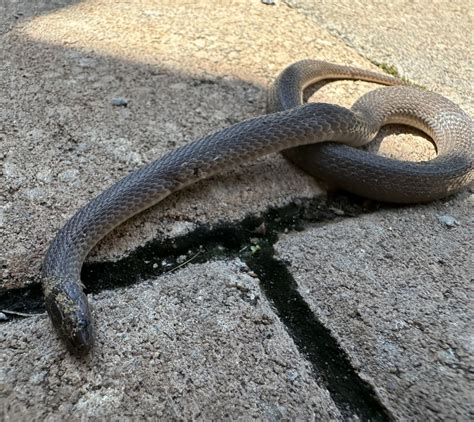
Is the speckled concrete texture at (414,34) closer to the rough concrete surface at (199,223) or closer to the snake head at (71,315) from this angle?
the rough concrete surface at (199,223)

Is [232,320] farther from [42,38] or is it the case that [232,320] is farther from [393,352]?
[42,38]

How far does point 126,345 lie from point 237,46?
5.32 ft

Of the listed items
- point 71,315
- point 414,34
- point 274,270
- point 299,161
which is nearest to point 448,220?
point 299,161

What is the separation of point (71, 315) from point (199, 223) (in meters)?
0.50

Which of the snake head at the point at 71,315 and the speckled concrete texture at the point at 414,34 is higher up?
the speckled concrete texture at the point at 414,34

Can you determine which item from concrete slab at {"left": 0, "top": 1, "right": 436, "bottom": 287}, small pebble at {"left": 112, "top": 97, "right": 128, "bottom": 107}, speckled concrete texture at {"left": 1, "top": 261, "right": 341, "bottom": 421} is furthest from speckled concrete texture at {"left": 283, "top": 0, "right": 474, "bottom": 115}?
speckled concrete texture at {"left": 1, "top": 261, "right": 341, "bottom": 421}

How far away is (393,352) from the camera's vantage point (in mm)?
1212

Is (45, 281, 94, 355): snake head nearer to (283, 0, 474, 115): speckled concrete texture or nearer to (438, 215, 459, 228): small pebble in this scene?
(438, 215, 459, 228): small pebble

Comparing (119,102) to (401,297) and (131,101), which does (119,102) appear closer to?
(131,101)

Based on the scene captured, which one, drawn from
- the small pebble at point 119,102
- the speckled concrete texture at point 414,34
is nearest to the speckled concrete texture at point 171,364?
the small pebble at point 119,102

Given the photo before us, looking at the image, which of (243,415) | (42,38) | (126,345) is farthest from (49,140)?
(243,415)

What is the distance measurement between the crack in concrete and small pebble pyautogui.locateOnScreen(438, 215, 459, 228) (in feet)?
0.70

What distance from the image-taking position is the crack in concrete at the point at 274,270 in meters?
1.16

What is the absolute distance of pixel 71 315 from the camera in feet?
4.02
